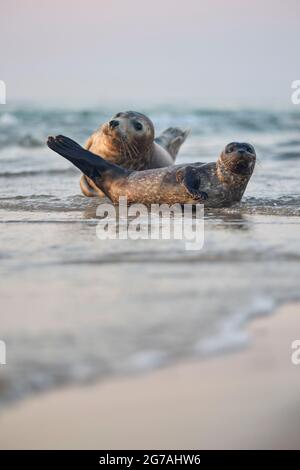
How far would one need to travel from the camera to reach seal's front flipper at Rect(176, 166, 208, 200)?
751 cm

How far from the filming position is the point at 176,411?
3072 millimetres

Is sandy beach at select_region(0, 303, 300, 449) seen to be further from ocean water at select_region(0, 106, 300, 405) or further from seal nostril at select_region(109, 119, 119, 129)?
seal nostril at select_region(109, 119, 119, 129)

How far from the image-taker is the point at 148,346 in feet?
11.8

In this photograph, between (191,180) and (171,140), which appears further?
(171,140)

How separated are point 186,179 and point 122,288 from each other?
10.6 feet

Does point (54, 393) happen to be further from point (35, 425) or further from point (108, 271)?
point (108, 271)

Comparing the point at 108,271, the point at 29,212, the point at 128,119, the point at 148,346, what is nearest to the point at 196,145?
the point at 128,119

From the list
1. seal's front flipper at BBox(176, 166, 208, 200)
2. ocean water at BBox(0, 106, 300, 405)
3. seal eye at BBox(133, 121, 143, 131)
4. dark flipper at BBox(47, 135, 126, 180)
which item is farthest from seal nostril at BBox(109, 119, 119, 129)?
seal's front flipper at BBox(176, 166, 208, 200)
